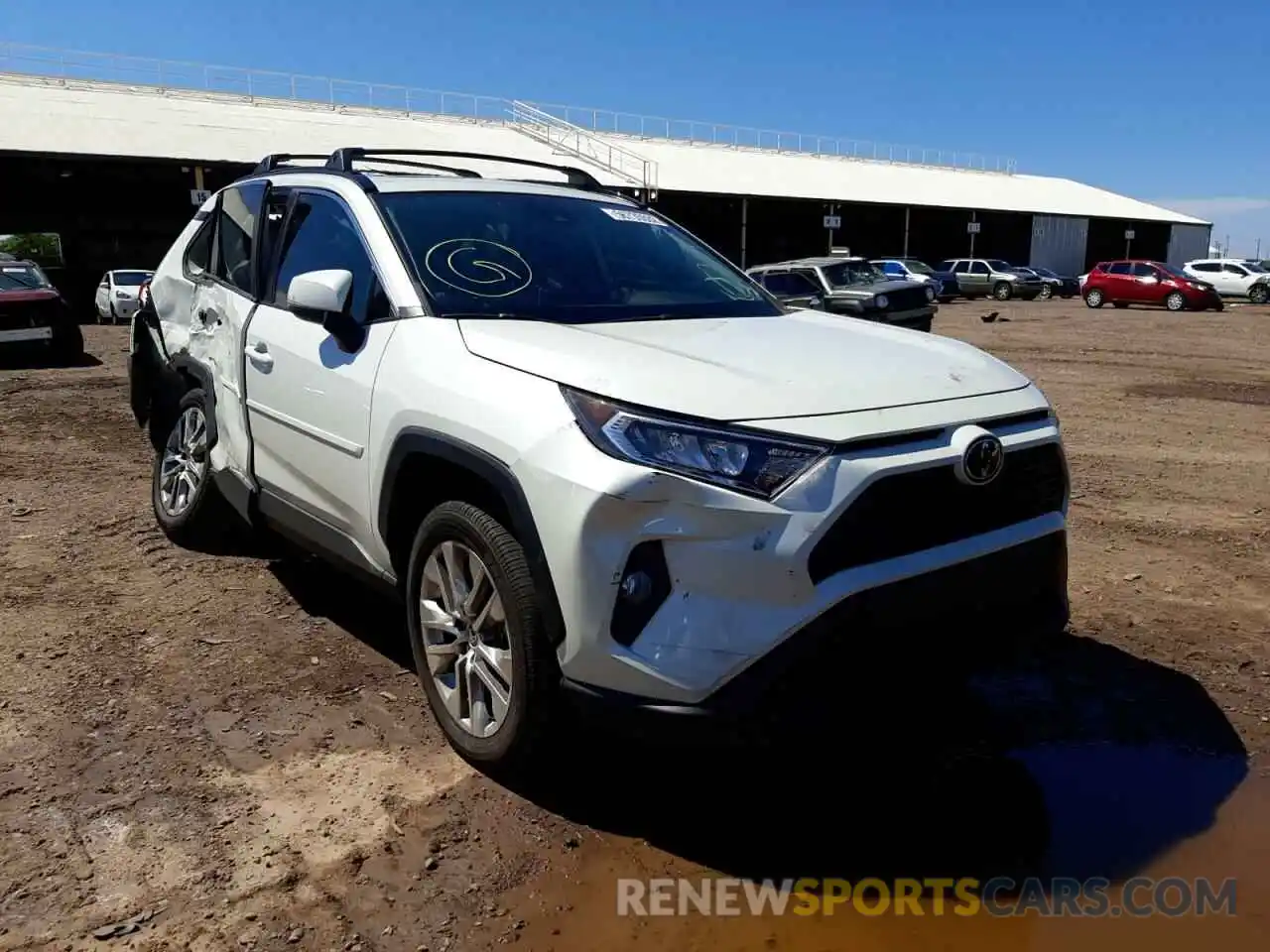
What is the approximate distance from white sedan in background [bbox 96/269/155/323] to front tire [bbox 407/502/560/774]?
75.7 feet

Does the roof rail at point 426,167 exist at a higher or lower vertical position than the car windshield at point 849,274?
higher

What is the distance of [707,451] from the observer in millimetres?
2695

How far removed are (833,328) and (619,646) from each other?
1661 millimetres

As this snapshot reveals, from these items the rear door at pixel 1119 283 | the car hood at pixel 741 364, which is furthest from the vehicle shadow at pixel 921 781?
the rear door at pixel 1119 283

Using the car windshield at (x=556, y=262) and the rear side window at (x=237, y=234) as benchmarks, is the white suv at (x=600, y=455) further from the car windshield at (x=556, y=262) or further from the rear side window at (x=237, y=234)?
the rear side window at (x=237, y=234)

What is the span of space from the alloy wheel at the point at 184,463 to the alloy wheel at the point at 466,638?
2.26 m

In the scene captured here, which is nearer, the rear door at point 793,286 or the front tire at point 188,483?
the front tire at point 188,483

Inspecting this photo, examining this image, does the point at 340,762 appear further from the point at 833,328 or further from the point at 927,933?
the point at 833,328

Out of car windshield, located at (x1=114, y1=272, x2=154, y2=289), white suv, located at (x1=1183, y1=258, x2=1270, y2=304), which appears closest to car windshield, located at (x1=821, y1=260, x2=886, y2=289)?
car windshield, located at (x1=114, y1=272, x2=154, y2=289)

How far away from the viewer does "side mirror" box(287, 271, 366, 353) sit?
3514 millimetres

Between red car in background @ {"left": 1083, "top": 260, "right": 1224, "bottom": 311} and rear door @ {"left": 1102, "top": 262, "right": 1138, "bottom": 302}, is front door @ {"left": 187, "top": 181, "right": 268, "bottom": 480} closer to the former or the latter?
red car in background @ {"left": 1083, "top": 260, "right": 1224, "bottom": 311}

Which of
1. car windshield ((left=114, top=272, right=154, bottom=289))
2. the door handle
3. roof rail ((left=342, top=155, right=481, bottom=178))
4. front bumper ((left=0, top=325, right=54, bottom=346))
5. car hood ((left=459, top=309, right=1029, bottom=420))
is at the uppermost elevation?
roof rail ((left=342, top=155, right=481, bottom=178))

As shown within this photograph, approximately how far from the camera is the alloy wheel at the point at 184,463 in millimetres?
5234

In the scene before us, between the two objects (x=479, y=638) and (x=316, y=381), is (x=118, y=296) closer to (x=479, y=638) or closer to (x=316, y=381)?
(x=316, y=381)
